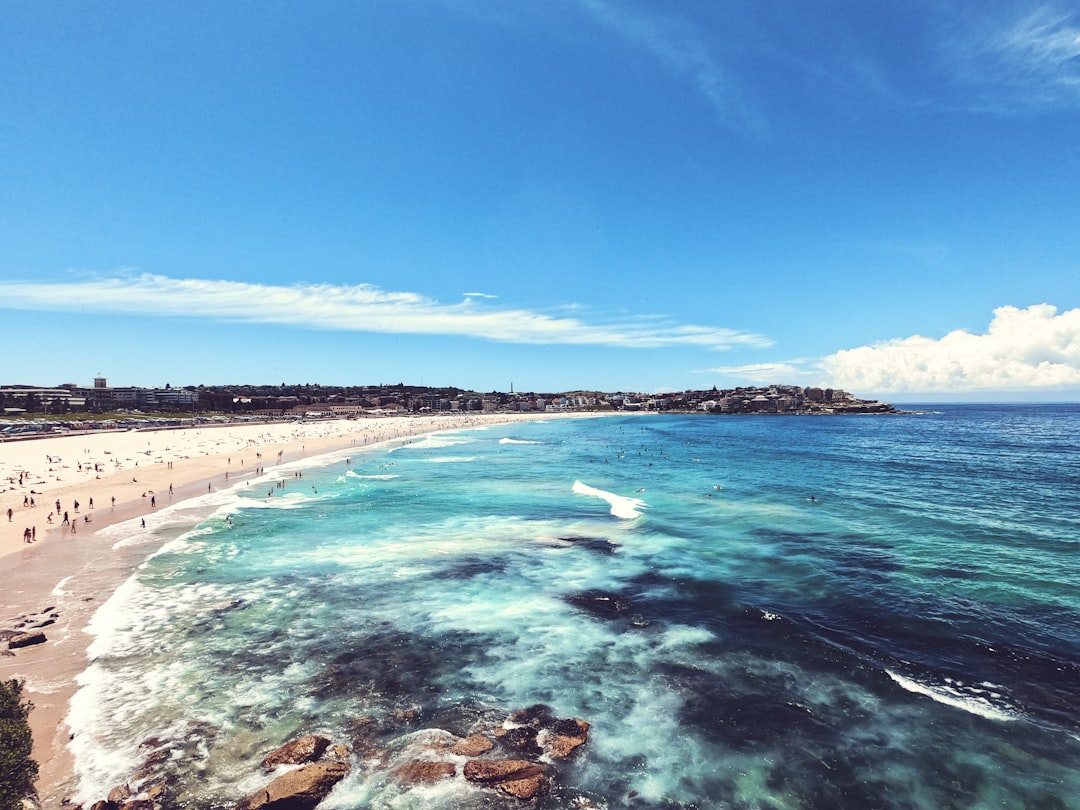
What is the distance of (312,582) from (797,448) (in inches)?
2899

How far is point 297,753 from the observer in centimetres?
1073

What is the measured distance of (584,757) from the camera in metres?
10.9

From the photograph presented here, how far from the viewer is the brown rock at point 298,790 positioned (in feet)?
Answer: 30.9

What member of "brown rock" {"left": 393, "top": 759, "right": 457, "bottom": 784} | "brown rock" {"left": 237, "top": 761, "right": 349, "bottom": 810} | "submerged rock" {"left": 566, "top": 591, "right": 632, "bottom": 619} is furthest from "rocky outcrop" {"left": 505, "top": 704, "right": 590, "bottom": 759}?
"submerged rock" {"left": 566, "top": 591, "right": 632, "bottom": 619}

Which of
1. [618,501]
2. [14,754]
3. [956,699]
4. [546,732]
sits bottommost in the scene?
[618,501]

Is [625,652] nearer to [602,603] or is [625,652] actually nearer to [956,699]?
[602,603]

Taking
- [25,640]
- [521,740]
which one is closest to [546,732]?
[521,740]

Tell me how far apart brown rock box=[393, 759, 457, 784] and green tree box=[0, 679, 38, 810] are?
6010 millimetres

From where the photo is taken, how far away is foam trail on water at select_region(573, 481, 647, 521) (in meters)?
34.7

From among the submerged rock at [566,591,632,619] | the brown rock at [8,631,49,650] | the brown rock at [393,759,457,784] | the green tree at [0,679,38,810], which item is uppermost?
the green tree at [0,679,38,810]

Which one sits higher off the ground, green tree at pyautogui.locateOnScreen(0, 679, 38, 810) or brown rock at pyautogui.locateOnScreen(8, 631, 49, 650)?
green tree at pyautogui.locateOnScreen(0, 679, 38, 810)

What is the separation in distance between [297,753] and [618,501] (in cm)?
3039

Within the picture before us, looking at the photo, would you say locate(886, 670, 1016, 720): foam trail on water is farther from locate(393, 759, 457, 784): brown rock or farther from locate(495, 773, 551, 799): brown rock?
locate(393, 759, 457, 784): brown rock

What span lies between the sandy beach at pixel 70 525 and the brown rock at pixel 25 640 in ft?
0.73
